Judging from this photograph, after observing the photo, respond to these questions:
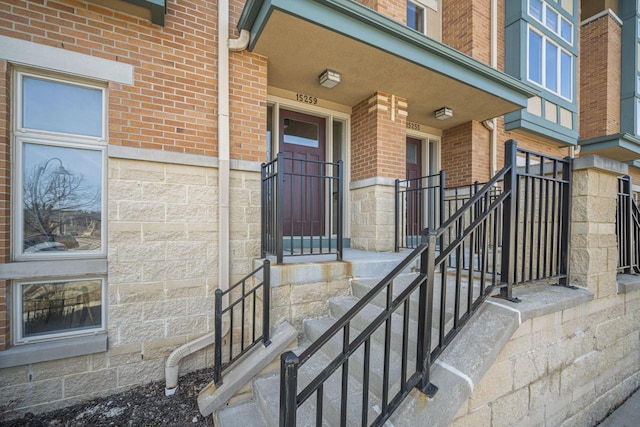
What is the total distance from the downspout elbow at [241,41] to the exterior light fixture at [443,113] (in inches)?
136

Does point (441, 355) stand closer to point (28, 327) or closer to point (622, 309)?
point (622, 309)

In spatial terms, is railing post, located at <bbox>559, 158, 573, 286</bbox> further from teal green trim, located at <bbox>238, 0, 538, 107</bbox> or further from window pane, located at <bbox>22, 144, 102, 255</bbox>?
window pane, located at <bbox>22, 144, 102, 255</bbox>

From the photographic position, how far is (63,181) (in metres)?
2.66

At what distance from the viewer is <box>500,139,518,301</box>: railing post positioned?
2027mm

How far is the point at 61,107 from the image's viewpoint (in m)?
2.65

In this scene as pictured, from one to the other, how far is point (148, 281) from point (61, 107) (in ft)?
6.06

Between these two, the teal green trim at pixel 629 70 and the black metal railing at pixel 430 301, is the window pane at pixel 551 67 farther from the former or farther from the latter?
the black metal railing at pixel 430 301

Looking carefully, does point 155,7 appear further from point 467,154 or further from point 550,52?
point 550,52

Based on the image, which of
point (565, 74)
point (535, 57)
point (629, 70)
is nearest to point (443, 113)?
point (535, 57)

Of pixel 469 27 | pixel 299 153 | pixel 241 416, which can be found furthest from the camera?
pixel 469 27

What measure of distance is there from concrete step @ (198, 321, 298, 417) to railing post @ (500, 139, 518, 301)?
5.84 feet

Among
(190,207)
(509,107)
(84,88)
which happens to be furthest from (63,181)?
Answer: (509,107)

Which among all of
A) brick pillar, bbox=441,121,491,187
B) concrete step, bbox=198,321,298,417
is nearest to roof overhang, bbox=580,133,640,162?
brick pillar, bbox=441,121,491,187

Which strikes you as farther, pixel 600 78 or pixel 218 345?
pixel 600 78
